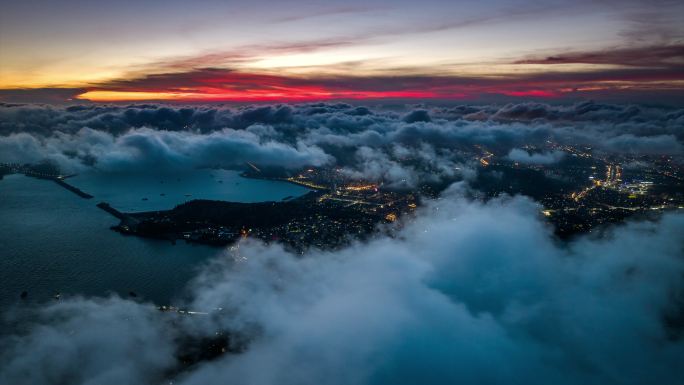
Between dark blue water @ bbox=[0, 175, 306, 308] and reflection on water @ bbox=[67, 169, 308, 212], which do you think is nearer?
dark blue water @ bbox=[0, 175, 306, 308]

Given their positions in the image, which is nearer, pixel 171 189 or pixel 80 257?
pixel 80 257

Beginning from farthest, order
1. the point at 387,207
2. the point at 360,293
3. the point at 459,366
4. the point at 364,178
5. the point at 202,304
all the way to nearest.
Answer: the point at 364,178
the point at 387,207
the point at 202,304
the point at 360,293
the point at 459,366

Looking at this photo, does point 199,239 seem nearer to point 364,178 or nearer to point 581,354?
point 581,354

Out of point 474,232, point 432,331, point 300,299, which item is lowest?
point 300,299

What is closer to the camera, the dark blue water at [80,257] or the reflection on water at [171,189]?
the dark blue water at [80,257]

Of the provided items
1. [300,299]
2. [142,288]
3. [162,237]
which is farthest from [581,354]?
[162,237]

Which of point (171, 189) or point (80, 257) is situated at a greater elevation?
point (80, 257)

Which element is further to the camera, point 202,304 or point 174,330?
point 202,304

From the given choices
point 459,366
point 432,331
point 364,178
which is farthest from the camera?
point 364,178
